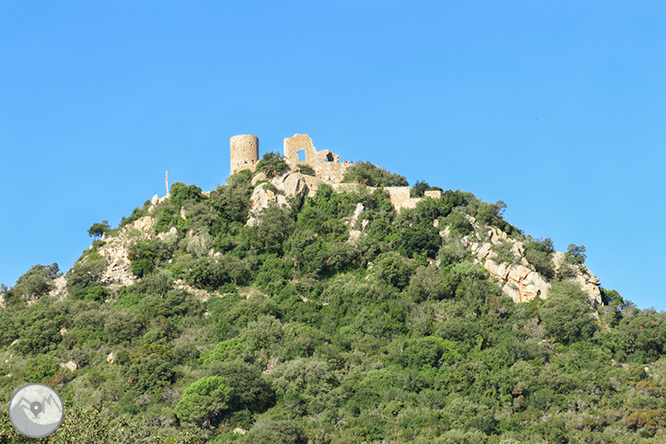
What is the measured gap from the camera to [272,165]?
196 ft

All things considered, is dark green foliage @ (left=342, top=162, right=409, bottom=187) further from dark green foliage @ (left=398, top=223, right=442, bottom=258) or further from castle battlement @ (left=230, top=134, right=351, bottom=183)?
dark green foliage @ (left=398, top=223, right=442, bottom=258)

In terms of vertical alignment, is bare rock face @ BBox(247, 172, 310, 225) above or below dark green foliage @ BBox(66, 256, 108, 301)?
above

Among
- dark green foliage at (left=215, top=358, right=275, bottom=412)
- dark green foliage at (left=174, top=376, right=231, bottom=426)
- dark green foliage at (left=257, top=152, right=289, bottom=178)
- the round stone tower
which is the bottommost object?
dark green foliage at (left=174, top=376, right=231, bottom=426)

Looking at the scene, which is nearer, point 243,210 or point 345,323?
point 345,323

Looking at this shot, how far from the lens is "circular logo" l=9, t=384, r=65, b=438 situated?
43.8 ft

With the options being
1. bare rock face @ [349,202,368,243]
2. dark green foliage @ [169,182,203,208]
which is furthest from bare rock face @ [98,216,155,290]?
bare rock face @ [349,202,368,243]

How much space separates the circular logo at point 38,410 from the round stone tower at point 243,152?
164 feet

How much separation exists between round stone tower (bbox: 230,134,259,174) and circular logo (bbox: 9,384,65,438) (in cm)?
4988

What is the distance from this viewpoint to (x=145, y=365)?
143 feet

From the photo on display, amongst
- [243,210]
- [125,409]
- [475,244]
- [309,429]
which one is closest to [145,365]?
[125,409]

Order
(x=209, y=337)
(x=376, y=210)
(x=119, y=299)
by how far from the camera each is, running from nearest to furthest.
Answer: (x=209, y=337) < (x=119, y=299) < (x=376, y=210)

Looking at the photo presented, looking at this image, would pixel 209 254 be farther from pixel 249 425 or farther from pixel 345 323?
pixel 249 425

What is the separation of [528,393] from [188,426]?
1655cm

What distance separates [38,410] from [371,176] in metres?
48.0
